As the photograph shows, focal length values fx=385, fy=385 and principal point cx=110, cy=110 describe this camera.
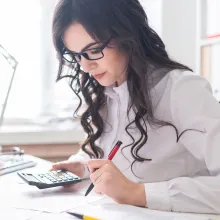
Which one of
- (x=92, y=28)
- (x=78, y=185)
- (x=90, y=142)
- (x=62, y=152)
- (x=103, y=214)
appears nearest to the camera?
(x=103, y=214)

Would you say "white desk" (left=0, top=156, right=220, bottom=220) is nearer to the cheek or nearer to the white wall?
the cheek

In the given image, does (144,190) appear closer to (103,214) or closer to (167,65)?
(103,214)

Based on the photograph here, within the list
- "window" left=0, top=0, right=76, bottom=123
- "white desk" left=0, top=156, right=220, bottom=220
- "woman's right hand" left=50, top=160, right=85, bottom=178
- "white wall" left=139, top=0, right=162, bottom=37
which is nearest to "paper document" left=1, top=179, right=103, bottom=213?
"white desk" left=0, top=156, right=220, bottom=220

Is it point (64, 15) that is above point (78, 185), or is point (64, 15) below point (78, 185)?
above

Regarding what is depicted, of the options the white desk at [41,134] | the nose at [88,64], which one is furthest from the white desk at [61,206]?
the white desk at [41,134]

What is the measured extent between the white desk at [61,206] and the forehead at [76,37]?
0.36 m

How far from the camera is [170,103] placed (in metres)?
0.93

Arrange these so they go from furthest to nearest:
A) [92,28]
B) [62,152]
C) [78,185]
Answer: [62,152], [78,185], [92,28]

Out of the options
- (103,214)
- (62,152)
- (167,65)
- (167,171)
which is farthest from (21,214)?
(62,152)

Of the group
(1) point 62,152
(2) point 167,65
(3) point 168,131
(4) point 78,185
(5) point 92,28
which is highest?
(5) point 92,28

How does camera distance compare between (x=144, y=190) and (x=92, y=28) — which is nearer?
(x=144, y=190)

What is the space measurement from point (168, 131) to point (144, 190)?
219 mm

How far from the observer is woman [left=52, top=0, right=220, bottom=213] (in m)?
0.82

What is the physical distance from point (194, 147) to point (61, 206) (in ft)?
1.07
